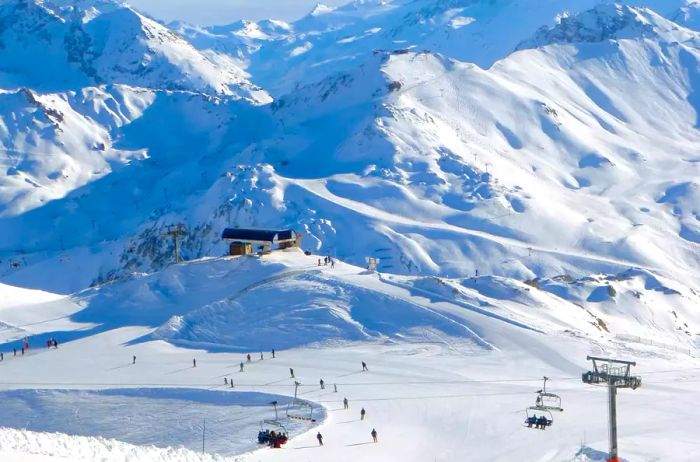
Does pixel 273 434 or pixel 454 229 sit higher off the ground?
pixel 454 229

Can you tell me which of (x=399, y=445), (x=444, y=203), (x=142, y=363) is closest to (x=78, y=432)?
(x=142, y=363)

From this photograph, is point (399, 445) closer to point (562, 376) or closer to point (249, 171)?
point (562, 376)

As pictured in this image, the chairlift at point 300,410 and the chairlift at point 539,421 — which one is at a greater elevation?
the chairlift at point 300,410

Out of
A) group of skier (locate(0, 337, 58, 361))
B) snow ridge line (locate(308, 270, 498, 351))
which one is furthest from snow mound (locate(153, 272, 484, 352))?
group of skier (locate(0, 337, 58, 361))

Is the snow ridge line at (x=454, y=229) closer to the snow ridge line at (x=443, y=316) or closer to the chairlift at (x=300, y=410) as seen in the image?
the snow ridge line at (x=443, y=316)

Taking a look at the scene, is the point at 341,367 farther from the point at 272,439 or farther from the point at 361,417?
the point at 272,439

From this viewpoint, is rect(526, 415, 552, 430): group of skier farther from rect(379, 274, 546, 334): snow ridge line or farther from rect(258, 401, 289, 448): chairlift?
rect(379, 274, 546, 334): snow ridge line

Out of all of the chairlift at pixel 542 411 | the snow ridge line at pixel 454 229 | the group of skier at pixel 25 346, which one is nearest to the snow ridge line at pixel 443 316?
the chairlift at pixel 542 411

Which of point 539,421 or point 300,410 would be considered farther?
point 300,410

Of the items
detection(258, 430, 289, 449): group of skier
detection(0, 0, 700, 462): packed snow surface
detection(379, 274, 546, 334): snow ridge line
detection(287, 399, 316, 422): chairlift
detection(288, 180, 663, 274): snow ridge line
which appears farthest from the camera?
detection(288, 180, 663, 274): snow ridge line

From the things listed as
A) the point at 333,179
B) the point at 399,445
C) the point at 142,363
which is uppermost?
the point at 333,179

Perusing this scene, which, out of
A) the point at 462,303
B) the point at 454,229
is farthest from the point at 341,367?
the point at 454,229
